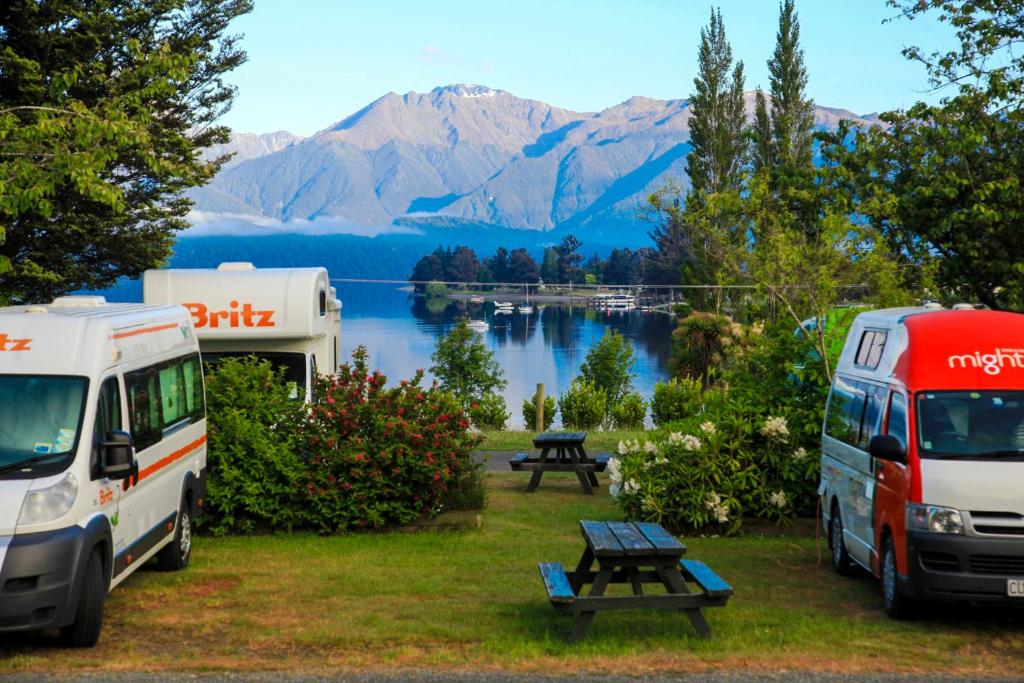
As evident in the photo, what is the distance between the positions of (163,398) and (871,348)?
20.2ft

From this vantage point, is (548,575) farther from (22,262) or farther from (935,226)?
(22,262)

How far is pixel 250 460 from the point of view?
1306 centimetres

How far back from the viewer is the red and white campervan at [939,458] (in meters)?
8.44

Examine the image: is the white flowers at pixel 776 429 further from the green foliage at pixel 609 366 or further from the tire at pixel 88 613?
the green foliage at pixel 609 366

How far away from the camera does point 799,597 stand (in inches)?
400

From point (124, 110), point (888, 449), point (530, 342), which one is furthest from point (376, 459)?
point (530, 342)

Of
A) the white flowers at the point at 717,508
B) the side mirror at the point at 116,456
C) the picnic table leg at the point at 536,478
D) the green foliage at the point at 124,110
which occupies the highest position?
the green foliage at the point at 124,110

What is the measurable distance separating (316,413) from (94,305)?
3.28 metres

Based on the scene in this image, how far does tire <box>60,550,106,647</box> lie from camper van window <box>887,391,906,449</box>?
581 centimetres

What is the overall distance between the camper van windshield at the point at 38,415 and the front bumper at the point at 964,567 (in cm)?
590

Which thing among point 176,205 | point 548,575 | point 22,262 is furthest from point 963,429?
point 176,205

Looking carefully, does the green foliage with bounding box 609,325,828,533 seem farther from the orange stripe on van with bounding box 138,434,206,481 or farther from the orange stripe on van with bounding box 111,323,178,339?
the orange stripe on van with bounding box 111,323,178,339

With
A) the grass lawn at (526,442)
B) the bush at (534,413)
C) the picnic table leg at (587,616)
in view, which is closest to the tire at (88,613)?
the picnic table leg at (587,616)

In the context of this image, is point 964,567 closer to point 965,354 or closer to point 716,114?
point 965,354
